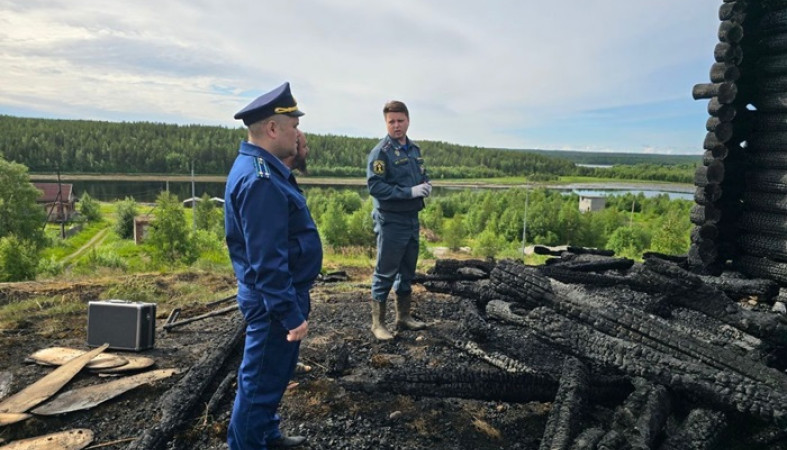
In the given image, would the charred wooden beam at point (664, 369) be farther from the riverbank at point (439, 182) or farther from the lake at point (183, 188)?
the lake at point (183, 188)

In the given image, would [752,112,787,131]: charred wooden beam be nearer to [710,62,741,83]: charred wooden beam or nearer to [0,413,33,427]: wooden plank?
[710,62,741,83]: charred wooden beam

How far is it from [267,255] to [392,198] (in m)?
2.74

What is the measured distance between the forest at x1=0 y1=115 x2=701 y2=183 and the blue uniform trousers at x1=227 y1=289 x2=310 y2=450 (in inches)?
3161

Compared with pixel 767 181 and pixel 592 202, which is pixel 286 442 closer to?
pixel 767 181

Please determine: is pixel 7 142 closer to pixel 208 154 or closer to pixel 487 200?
pixel 208 154

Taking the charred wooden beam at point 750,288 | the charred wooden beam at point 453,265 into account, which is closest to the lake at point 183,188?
the charred wooden beam at point 453,265

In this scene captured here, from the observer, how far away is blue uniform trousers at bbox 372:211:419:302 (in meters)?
5.53

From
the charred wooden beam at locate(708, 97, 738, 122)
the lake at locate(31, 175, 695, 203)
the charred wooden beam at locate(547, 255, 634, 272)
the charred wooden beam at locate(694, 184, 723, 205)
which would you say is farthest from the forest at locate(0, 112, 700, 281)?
the charred wooden beam at locate(708, 97, 738, 122)

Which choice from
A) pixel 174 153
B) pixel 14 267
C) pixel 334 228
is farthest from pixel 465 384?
pixel 174 153

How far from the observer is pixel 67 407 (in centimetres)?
388

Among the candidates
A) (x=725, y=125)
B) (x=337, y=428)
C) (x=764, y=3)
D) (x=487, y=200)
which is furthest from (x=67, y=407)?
(x=487, y=200)

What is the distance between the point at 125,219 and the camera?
2576 inches

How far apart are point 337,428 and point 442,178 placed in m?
91.8

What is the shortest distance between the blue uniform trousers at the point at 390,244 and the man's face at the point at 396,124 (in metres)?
0.93
